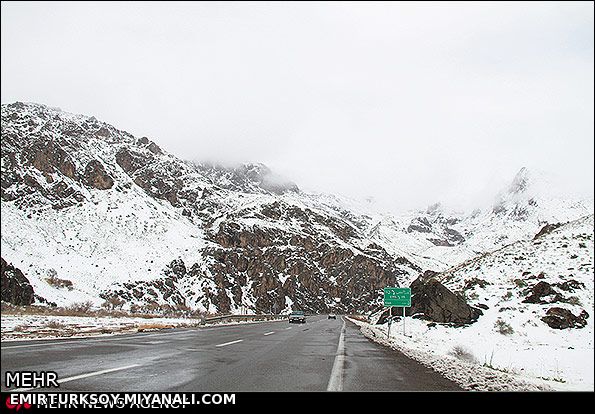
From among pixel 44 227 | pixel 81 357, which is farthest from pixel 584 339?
pixel 44 227

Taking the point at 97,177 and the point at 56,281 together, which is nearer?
the point at 56,281

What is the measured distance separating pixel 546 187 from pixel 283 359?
23007 millimetres

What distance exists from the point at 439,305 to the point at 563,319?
37.2ft

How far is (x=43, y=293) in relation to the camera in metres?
41.6

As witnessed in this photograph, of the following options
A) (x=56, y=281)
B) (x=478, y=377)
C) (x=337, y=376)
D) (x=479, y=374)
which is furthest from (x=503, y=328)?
(x=56, y=281)

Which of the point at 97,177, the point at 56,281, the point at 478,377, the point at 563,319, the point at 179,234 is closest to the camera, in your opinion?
the point at 478,377

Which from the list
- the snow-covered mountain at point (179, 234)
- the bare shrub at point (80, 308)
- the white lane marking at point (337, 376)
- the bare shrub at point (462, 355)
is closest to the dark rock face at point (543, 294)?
the bare shrub at point (462, 355)

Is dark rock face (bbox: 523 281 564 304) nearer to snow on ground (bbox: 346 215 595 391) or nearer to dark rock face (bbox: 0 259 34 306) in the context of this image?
snow on ground (bbox: 346 215 595 391)

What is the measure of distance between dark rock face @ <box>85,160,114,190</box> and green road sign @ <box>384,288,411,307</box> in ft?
269

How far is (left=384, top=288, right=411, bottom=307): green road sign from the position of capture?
23.9 m

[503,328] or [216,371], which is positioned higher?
[216,371]

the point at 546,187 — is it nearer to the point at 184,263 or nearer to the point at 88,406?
the point at 88,406

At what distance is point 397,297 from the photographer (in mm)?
24172

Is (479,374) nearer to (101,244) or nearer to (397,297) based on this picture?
(397,297)
